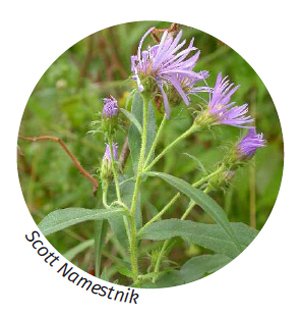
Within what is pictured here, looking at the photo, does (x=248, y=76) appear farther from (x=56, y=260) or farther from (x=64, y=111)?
(x=56, y=260)

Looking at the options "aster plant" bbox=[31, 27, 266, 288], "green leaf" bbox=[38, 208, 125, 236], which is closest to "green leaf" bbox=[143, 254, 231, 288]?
"aster plant" bbox=[31, 27, 266, 288]

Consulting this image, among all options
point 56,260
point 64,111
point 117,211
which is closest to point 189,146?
point 64,111

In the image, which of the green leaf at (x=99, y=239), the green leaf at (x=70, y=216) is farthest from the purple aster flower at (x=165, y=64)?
the green leaf at (x=99, y=239)

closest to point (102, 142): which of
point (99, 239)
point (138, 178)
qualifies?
point (99, 239)

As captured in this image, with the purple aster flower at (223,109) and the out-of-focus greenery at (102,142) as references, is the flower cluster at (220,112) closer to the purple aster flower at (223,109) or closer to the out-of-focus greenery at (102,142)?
the purple aster flower at (223,109)

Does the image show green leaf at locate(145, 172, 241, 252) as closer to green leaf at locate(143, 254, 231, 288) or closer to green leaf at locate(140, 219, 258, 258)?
green leaf at locate(140, 219, 258, 258)

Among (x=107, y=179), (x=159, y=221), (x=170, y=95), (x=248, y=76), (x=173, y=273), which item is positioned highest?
(x=248, y=76)
